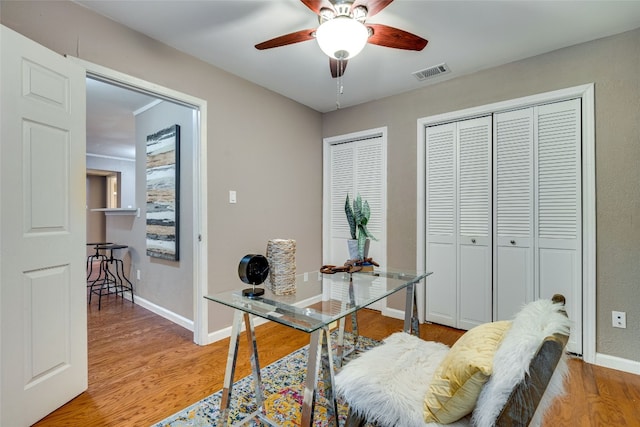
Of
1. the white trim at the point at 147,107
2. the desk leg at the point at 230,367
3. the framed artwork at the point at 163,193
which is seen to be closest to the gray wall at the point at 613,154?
the desk leg at the point at 230,367

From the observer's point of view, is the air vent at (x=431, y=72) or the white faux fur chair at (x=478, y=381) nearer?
the white faux fur chair at (x=478, y=381)

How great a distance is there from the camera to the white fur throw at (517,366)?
833mm

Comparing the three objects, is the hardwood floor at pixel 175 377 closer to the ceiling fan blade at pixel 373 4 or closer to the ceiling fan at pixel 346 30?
the ceiling fan at pixel 346 30

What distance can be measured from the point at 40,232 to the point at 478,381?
2.18 m

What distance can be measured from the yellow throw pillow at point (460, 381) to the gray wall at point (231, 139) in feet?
6.93

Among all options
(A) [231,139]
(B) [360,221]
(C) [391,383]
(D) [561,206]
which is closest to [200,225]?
(A) [231,139]

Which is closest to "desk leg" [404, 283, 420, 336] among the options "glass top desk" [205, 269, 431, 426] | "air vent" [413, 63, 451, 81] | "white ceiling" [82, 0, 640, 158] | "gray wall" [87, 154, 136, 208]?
"glass top desk" [205, 269, 431, 426]

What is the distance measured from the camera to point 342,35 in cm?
150

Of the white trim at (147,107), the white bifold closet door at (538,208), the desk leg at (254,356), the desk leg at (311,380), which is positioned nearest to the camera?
the desk leg at (311,380)

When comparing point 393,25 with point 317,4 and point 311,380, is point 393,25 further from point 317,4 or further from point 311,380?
point 311,380

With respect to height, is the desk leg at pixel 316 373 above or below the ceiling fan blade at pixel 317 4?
below

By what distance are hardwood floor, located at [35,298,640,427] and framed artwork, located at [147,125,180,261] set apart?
814mm

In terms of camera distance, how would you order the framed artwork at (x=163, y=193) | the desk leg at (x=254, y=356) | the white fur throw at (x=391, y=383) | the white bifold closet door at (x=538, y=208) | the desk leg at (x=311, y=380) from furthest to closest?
the framed artwork at (x=163, y=193) → the white bifold closet door at (x=538, y=208) → the desk leg at (x=254, y=356) → the desk leg at (x=311, y=380) → the white fur throw at (x=391, y=383)

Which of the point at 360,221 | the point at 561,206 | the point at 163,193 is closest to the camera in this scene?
the point at 360,221
